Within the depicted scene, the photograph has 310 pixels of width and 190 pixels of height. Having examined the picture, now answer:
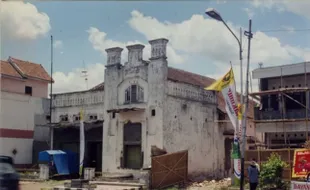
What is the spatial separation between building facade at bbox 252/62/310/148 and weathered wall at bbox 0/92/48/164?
14878 millimetres

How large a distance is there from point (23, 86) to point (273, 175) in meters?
19.3

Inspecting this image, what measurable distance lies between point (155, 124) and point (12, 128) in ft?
34.6

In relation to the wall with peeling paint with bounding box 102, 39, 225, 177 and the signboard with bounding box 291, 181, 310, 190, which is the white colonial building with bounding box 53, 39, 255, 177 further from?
the signboard with bounding box 291, 181, 310, 190

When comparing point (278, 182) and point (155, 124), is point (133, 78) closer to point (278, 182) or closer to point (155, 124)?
point (155, 124)

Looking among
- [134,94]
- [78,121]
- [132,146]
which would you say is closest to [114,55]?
[134,94]

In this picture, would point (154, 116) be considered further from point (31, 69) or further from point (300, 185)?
point (31, 69)

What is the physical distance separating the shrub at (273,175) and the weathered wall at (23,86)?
1787cm

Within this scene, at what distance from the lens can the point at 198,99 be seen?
26.1 meters

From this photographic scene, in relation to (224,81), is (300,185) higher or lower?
lower

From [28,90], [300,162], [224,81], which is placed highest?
[28,90]

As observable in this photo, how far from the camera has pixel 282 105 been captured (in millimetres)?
22531

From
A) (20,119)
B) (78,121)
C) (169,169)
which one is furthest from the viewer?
(20,119)

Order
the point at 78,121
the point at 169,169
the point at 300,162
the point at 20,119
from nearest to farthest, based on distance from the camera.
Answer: the point at 300,162 → the point at 169,169 → the point at 78,121 → the point at 20,119

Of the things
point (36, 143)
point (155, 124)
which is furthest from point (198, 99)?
point (36, 143)
